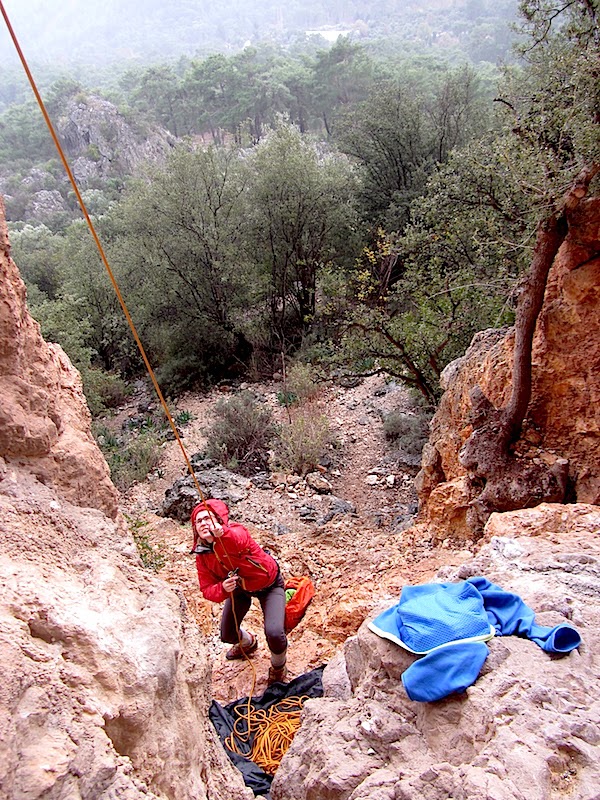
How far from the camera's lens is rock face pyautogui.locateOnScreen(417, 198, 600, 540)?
14.1 ft

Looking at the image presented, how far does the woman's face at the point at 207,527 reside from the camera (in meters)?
3.50

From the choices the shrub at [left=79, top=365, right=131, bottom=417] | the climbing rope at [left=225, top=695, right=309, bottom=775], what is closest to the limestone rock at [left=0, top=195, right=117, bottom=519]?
the climbing rope at [left=225, top=695, right=309, bottom=775]

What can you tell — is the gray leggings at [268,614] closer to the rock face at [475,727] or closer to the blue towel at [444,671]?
the rock face at [475,727]

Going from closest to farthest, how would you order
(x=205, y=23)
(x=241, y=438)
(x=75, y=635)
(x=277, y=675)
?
(x=75, y=635) → (x=277, y=675) → (x=241, y=438) → (x=205, y=23)

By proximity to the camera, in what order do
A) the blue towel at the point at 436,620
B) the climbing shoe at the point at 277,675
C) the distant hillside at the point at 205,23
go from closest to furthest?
the blue towel at the point at 436,620 < the climbing shoe at the point at 277,675 < the distant hillside at the point at 205,23

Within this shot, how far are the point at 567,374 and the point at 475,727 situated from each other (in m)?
3.44

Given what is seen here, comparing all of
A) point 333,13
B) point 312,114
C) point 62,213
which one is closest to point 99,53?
point 333,13

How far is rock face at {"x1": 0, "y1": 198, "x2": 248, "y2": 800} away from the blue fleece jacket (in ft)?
3.12

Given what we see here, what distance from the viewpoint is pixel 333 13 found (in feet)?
349

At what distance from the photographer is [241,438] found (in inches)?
364

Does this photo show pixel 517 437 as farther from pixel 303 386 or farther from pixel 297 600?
pixel 303 386

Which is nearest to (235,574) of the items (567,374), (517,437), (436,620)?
(436,620)

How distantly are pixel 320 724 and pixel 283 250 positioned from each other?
42.3ft

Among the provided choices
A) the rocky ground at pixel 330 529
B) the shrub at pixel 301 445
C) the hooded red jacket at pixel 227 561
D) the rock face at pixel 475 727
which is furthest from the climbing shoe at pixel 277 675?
the shrub at pixel 301 445
